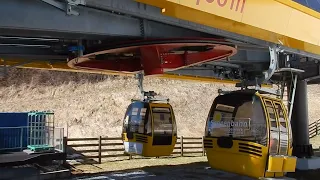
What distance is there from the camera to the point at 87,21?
7371 millimetres

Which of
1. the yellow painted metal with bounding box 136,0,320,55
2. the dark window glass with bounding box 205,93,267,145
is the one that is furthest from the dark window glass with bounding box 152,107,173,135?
the yellow painted metal with bounding box 136,0,320,55

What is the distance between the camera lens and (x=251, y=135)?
10.5m

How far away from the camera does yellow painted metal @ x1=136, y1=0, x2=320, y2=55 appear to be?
22.2ft

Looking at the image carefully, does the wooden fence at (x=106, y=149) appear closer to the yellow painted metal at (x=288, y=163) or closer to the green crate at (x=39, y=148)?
the green crate at (x=39, y=148)

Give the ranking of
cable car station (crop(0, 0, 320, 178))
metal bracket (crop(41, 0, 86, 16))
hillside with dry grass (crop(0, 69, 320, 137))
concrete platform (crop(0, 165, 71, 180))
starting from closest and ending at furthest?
metal bracket (crop(41, 0, 86, 16)), cable car station (crop(0, 0, 320, 178)), concrete platform (crop(0, 165, 71, 180)), hillside with dry grass (crop(0, 69, 320, 137))

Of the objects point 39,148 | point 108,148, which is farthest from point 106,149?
point 108,148

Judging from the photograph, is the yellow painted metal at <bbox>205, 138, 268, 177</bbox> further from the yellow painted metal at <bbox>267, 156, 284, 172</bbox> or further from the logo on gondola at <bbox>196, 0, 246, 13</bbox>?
the logo on gondola at <bbox>196, 0, 246, 13</bbox>

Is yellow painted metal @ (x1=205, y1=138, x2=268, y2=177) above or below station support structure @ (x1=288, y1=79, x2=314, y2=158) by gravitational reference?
below

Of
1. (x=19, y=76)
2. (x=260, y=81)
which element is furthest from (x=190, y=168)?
(x=19, y=76)

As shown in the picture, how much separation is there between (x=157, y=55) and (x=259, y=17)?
3.07 metres

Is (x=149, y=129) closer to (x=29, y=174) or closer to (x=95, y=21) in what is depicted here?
(x=29, y=174)

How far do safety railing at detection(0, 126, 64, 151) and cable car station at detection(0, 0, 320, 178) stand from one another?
242 cm

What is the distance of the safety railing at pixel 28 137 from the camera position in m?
13.5

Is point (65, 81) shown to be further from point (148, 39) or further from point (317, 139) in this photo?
point (148, 39)
